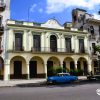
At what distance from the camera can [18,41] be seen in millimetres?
33219

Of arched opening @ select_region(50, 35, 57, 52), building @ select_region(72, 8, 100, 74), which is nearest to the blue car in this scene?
arched opening @ select_region(50, 35, 57, 52)

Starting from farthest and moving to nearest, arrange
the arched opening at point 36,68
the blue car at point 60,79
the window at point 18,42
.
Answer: the arched opening at point 36,68 → the window at point 18,42 → the blue car at point 60,79

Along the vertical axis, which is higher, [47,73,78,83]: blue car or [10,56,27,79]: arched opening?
[10,56,27,79]: arched opening

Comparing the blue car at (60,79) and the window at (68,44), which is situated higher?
the window at (68,44)

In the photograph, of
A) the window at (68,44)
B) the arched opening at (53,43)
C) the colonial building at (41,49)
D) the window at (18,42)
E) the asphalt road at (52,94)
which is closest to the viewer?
the asphalt road at (52,94)

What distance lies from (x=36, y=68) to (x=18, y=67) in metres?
3.13

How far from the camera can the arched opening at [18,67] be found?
34.0 metres

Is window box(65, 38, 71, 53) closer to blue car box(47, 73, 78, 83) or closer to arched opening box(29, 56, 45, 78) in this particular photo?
arched opening box(29, 56, 45, 78)

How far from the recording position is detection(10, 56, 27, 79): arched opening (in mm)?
33966

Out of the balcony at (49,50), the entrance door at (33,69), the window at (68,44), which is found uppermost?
the window at (68,44)

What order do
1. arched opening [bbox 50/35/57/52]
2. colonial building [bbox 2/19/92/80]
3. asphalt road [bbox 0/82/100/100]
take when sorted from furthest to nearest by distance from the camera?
arched opening [bbox 50/35/57/52] → colonial building [bbox 2/19/92/80] → asphalt road [bbox 0/82/100/100]

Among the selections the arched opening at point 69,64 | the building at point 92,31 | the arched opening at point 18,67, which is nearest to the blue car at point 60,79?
the arched opening at point 18,67

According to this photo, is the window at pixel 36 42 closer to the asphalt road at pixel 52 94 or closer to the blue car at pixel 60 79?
the blue car at pixel 60 79

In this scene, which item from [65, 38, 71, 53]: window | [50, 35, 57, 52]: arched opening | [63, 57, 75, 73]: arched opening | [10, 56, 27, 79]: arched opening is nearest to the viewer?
[10, 56, 27, 79]: arched opening
